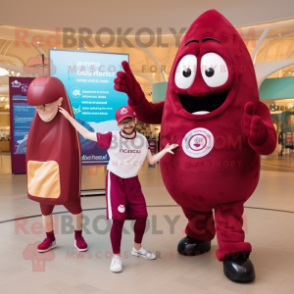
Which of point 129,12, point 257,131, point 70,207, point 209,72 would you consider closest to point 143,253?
point 70,207

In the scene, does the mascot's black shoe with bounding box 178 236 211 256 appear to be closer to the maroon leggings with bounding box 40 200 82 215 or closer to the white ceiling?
the maroon leggings with bounding box 40 200 82 215

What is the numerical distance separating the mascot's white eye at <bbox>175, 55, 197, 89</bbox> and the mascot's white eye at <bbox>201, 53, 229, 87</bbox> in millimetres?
85

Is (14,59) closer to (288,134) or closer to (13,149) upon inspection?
(13,149)

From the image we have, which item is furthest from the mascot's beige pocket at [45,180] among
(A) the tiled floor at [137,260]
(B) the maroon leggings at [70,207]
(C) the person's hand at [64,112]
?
(A) the tiled floor at [137,260]

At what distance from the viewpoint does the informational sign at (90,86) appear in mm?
5223

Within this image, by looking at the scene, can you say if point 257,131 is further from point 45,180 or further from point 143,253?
point 45,180

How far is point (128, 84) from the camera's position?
2672mm

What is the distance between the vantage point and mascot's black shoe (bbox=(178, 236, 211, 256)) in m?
2.97

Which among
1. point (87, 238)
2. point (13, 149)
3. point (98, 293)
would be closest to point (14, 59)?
point (13, 149)

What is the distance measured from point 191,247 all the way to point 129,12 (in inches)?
235

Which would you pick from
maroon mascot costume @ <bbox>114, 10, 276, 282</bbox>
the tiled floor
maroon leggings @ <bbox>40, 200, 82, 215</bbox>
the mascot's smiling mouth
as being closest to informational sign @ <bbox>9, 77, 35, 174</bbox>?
the tiled floor

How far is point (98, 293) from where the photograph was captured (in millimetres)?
2268

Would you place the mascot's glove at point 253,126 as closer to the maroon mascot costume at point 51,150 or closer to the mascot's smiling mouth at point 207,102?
the mascot's smiling mouth at point 207,102

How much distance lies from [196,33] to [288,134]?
13.4m
